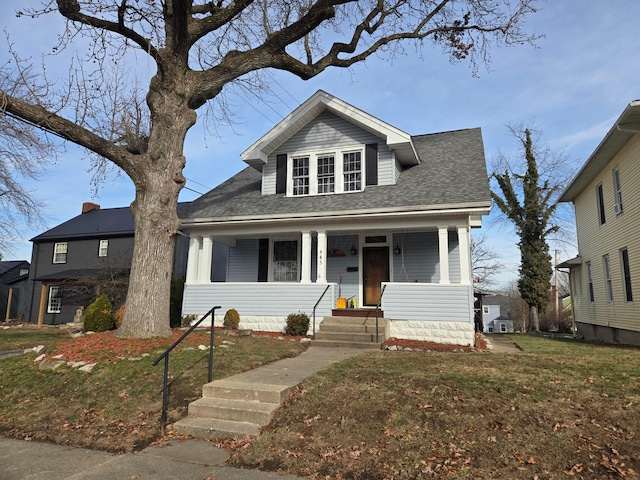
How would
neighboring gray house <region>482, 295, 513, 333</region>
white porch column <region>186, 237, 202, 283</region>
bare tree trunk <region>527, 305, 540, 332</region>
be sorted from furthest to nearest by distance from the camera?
neighboring gray house <region>482, 295, 513, 333</region>, bare tree trunk <region>527, 305, 540, 332</region>, white porch column <region>186, 237, 202, 283</region>

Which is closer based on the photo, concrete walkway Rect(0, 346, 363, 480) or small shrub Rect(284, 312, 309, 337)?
concrete walkway Rect(0, 346, 363, 480)

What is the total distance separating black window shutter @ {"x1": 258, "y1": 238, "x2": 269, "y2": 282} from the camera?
14.6 meters

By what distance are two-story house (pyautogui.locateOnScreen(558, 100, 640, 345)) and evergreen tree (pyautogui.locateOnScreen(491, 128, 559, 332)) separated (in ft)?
15.1

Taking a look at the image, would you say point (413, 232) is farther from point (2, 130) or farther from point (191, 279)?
point (2, 130)

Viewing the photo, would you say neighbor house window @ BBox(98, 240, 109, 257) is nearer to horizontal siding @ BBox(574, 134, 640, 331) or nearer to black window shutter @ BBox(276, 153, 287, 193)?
black window shutter @ BBox(276, 153, 287, 193)

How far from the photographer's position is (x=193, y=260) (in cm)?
1388

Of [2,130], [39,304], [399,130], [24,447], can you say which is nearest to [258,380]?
[24,447]

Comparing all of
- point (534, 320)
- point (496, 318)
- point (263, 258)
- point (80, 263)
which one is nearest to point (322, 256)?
point (263, 258)

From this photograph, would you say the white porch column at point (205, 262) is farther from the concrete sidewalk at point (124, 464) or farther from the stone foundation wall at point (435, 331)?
the concrete sidewalk at point (124, 464)

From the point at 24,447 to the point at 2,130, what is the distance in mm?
10219

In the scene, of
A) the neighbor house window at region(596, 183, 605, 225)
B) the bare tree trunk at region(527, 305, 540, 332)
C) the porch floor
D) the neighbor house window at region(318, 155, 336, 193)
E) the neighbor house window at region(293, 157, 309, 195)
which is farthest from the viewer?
the bare tree trunk at region(527, 305, 540, 332)

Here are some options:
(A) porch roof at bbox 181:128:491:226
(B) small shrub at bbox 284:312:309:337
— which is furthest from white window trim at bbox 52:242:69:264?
(B) small shrub at bbox 284:312:309:337

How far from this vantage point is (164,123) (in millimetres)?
9352

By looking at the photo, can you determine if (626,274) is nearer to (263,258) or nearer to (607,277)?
(607,277)
